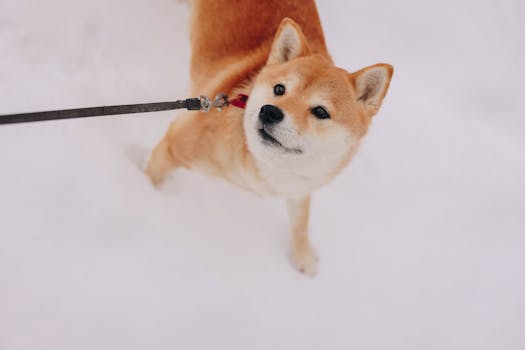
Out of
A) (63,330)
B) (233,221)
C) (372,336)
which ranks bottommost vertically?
(372,336)

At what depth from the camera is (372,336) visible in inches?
83.8

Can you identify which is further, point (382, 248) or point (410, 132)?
point (410, 132)

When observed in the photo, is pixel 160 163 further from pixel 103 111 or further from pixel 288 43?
pixel 288 43

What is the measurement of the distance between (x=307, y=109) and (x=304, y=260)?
1027 mm

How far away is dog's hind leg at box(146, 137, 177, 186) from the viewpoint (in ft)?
6.49

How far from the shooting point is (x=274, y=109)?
1399 mm

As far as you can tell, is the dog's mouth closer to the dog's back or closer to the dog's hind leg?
the dog's back

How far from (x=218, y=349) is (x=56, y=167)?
119 cm

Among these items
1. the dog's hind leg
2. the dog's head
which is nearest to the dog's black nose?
the dog's head

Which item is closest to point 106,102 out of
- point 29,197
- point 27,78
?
point 27,78

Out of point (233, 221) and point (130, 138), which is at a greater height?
point (130, 138)

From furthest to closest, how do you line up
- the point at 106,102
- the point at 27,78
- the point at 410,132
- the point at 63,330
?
the point at 410,132 < the point at 106,102 < the point at 27,78 < the point at 63,330

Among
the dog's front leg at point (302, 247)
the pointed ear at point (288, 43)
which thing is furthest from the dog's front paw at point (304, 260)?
the pointed ear at point (288, 43)

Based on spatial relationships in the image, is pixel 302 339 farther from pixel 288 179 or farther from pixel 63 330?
pixel 63 330
